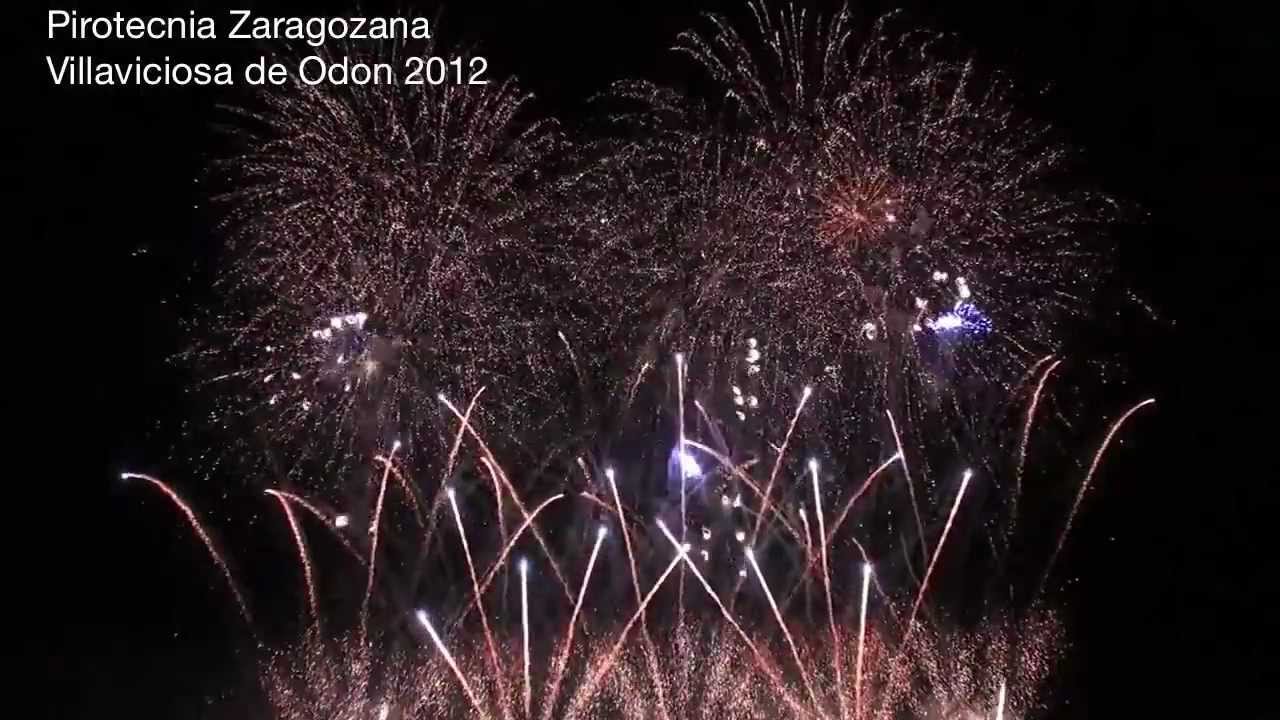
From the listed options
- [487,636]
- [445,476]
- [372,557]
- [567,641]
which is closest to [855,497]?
[567,641]

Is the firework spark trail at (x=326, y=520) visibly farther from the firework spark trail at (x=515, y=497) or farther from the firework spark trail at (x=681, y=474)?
the firework spark trail at (x=681, y=474)

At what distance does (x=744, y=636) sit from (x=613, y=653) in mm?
1347

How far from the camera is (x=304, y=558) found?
1530 cm

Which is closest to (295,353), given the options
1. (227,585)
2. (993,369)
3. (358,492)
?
(358,492)

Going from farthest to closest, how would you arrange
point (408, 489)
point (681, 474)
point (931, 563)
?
point (931, 563), point (408, 489), point (681, 474)

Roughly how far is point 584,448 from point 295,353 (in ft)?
11.0

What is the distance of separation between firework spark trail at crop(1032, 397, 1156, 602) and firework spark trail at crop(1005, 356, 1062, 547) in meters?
0.60

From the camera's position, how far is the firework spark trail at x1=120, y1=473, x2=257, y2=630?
1489cm

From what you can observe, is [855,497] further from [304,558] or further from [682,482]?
[304,558]

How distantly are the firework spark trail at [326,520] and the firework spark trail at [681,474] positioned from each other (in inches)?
151

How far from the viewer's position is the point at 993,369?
11.5m

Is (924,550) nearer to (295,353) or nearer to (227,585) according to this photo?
(295,353)

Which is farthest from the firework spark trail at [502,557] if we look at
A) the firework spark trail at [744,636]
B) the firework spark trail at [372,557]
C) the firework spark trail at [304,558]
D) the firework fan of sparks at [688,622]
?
the firework spark trail at [304,558]

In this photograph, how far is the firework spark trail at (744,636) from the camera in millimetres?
10875
